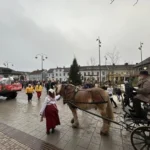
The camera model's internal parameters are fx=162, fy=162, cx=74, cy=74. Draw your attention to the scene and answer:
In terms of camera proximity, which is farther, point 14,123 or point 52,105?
point 14,123

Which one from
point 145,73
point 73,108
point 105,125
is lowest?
point 105,125

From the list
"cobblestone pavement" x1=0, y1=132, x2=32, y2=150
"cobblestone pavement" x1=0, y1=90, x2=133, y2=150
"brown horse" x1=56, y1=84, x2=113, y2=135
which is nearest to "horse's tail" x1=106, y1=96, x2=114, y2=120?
"brown horse" x1=56, y1=84, x2=113, y2=135

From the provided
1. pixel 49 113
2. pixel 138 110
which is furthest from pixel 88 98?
pixel 138 110

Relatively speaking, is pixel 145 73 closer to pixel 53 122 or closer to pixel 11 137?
pixel 53 122

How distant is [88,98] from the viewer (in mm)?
6098

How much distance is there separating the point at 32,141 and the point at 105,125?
2.57 m

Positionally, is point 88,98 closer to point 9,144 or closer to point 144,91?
point 144,91

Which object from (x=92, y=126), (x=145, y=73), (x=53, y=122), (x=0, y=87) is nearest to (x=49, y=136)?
(x=53, y=122)

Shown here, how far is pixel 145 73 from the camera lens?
4.55m

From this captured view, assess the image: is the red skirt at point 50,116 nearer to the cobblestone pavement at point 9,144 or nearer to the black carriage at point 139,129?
the cobblestone pavement at point 9,144

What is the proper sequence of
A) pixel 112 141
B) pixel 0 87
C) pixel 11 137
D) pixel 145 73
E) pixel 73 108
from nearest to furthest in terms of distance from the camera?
pixel 145 73 → pixel 112 141 → pixel 11 137 → pixel 73 108 → pixel 0 87

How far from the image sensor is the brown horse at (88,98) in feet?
19.3

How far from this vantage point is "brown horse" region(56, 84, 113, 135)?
5887 mm

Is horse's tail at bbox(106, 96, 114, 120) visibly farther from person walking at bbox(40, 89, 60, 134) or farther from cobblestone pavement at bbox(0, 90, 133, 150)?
person walking at bbox(40, 89, 60, 134)
